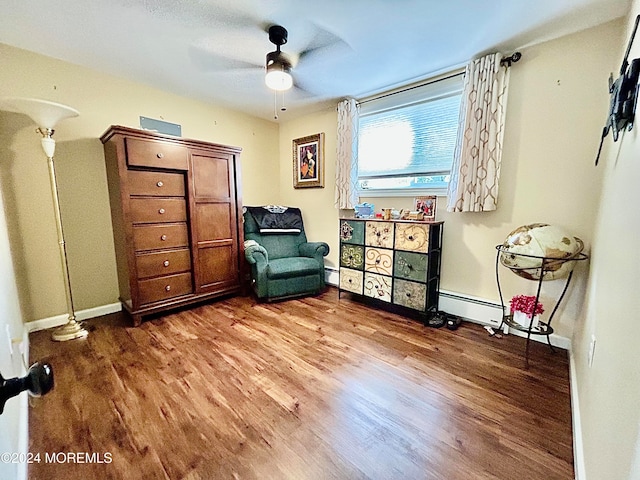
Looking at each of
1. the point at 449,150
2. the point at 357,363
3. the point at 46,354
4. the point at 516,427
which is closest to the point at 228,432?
the point at 357,363

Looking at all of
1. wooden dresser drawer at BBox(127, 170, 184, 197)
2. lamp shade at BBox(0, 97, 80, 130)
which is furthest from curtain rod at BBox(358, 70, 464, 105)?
lamp shade at BBox(0, 97, 80, 130)

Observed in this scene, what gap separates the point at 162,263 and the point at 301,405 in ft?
6.34

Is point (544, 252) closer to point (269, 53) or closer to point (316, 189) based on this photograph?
point (269, 53)

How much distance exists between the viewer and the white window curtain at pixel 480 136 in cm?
220

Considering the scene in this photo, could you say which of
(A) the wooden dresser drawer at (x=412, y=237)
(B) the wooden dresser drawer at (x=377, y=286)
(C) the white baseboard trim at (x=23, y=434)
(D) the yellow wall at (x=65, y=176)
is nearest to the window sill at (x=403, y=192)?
(A) the wooden dresser drawer at (x=412, y=237)

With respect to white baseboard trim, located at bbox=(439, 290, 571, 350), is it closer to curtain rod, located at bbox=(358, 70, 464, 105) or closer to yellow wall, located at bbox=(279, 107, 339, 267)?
yellow wall, located at bbox=(279, 107, 339, 267)

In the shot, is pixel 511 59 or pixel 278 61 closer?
pixel 278 61

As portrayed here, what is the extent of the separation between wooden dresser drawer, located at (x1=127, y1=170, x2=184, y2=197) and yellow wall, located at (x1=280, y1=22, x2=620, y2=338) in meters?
2.73

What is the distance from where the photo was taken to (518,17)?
1.77m

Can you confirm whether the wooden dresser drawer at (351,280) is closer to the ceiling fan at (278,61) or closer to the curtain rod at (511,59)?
the ceiling fan at (278,61)

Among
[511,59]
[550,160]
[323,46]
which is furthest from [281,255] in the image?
[511,59]

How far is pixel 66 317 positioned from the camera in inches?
98.9

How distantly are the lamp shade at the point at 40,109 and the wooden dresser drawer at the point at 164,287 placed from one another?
4.66ft

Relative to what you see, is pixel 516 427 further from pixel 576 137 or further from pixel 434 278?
pixel 576 137
